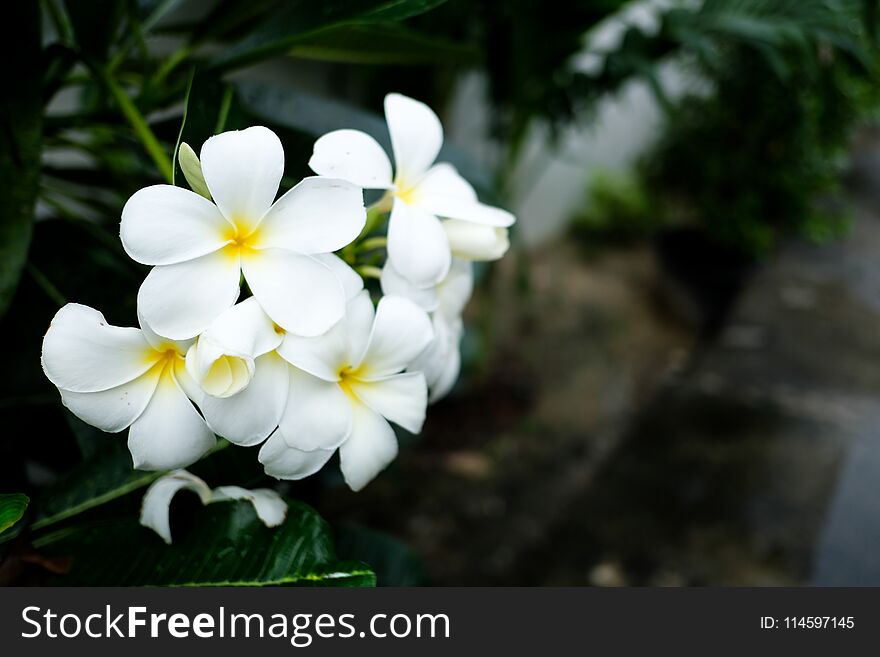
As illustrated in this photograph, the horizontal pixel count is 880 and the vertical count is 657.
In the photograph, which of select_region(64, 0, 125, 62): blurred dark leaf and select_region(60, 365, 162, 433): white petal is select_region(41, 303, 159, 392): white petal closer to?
select_region(60, 365, 162, 433): white petal

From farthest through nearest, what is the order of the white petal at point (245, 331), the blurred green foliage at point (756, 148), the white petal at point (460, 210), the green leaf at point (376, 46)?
the blurred green foliage at point (756, 148)
the green leaf at point (376, 46)
the white petal at point (460, 210)
the white petal at point (245, 331)

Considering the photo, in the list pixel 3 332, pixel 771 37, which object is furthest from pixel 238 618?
pixel 771 37

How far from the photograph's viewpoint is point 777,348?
2.78 meters

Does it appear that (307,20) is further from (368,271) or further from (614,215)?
(614,215)

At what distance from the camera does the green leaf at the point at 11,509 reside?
0.39 meters

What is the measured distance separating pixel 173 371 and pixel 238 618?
153 mm

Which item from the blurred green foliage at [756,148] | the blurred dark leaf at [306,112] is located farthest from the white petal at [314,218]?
the blurred green foliage at [756,148]

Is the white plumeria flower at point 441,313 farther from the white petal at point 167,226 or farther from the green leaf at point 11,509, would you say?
the green leaf at point 11,509

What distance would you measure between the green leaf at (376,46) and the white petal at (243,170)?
0.21m

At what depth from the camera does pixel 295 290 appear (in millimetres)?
370

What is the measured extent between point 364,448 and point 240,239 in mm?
135

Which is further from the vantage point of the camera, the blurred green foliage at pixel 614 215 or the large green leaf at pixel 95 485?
the blurred green foliage at pixel 614 215

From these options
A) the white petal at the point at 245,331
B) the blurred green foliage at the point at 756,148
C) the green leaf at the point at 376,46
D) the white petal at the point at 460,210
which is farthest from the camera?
the blurred green foliage at the point at 756,148

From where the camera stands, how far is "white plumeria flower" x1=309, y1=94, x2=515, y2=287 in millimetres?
417
